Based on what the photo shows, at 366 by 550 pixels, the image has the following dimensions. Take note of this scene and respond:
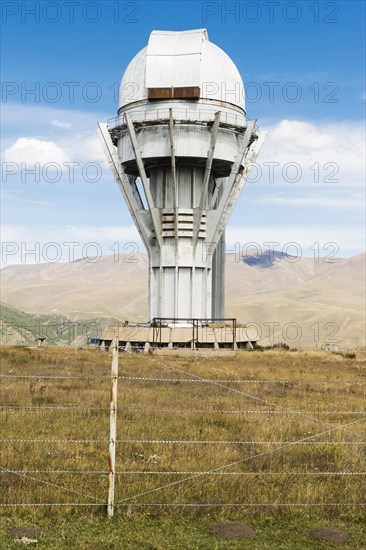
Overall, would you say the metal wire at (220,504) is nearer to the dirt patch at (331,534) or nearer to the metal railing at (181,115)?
the dirt patch at (331,534)

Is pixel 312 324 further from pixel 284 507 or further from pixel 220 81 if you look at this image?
pixel 284 507

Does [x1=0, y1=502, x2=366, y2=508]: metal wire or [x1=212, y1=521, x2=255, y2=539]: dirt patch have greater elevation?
[x1=0, y1=502, x2=366, y2=508]: metal wire

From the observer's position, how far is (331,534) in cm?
877

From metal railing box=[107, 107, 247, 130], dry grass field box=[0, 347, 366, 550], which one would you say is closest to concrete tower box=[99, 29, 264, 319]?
metal railing box=[107, 107, 247, 130]

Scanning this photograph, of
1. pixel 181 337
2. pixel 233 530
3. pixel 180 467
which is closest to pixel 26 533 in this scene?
pixel 233 530

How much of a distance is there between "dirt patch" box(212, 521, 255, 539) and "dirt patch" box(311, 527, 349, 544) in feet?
2.99

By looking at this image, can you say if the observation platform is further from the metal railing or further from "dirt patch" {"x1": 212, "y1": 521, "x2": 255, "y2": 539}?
"dirt patch" {"x1": 212, "y1": 521, "x2": 255, "y2": 539}

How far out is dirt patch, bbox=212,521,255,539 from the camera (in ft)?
28.5

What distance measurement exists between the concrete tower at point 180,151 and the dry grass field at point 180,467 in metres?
25.2

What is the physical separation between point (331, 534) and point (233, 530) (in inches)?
54.5

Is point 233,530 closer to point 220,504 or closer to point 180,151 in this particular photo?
point 220,504

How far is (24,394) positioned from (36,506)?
34.8 feet

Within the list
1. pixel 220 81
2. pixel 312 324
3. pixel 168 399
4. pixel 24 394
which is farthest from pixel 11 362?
pixel 312 324

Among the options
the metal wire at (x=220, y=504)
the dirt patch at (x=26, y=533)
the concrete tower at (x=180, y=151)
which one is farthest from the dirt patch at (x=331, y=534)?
the concrete tower at (x=180, y=151)
